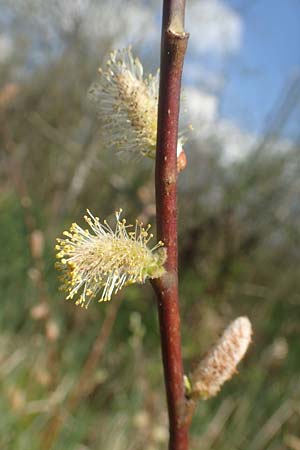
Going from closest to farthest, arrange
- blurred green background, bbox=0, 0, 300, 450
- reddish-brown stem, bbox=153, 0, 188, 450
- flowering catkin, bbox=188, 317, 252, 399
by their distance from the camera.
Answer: reddish-brown stem, bbox=153, 0, 188, 450, flowering catkin, bbox=188, 317, 252, 399, blurred green background, bbox=0, 0, 300, 450

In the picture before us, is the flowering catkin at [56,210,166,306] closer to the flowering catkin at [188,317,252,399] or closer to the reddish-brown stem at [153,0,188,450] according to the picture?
the reddish-brown stem at [153,0,188,450]

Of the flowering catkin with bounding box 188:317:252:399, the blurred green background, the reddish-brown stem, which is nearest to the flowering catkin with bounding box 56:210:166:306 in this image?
the reddish-brown stem

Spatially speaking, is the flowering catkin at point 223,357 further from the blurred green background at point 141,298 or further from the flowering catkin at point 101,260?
the blurred green background at point 141,298

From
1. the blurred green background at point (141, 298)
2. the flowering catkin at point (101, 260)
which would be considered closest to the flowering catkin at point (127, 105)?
the flowering catkin at point (101, 260)

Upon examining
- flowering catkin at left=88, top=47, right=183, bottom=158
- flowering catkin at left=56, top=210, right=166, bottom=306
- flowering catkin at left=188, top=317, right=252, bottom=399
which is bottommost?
flowering catkin at left=188, top=317, right=252, bottom=399

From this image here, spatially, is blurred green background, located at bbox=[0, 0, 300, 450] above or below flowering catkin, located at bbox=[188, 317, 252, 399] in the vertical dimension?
above

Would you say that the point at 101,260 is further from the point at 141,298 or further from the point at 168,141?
the point at 141,298

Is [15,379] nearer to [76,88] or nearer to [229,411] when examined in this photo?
[229,411]
